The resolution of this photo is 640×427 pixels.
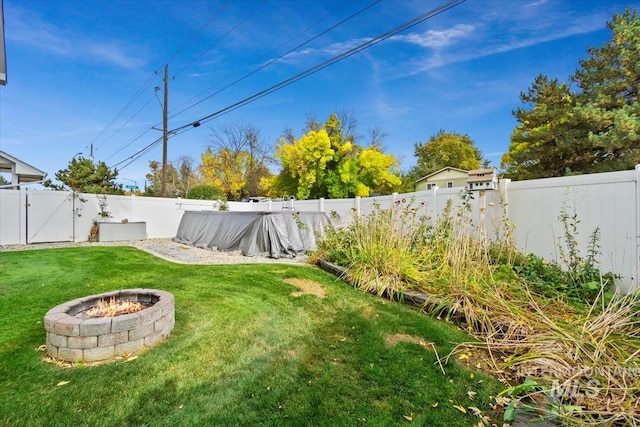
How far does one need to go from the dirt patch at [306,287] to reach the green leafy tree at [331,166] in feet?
46.9

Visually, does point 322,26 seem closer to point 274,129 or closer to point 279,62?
point 279,62

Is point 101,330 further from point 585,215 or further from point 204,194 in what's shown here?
point 204,194

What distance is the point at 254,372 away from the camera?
2.33 meters

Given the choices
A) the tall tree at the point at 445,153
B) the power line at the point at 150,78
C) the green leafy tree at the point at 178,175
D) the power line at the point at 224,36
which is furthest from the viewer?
the green leafy tree at the point at 178,175

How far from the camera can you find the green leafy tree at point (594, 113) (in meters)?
8.31

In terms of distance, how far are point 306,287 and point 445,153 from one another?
27.4 metres

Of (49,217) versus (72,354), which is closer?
(72,354)

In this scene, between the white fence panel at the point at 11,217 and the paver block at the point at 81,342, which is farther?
the white fence panel at the point at 11,217

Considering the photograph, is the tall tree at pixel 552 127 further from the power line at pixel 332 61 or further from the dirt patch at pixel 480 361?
the dirt patch at pixel 480 361

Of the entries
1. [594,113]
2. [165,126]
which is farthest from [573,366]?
[165,126]

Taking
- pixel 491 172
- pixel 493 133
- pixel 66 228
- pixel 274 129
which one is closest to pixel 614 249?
pixel 491 172

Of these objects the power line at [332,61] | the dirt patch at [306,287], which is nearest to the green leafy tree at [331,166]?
the power line at [332,61]

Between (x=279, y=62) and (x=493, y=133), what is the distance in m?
13.8

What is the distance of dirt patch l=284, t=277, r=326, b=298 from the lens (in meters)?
4.20
